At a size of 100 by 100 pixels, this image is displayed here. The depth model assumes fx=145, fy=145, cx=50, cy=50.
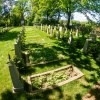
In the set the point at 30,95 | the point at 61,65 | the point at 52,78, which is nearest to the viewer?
the point at 30,95

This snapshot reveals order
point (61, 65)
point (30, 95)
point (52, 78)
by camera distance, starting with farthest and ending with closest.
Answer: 1. point (61, 65)
2. point (52, 78)
3. point (30, 95)

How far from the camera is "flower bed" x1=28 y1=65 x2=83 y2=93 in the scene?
6812mm

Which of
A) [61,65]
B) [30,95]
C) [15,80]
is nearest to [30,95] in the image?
[30,95]

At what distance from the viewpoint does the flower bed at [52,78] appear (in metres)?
6.81

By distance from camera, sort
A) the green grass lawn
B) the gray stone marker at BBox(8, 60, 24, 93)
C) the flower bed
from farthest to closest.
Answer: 1. the flower bed
2. the green grass lawn
3. the gray stone marker at BBox(8, 60, 24, 93)

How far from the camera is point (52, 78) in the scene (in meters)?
7.45

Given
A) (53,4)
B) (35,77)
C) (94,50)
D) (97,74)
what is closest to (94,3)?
(53,4)

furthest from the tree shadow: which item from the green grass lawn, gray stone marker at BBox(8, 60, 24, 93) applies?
gray stone marker at BBox(8, 60, 24, 93)

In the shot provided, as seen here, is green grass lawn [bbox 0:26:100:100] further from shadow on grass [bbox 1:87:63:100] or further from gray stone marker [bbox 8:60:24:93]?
gray stone marker [bbox 8:60:24:93]

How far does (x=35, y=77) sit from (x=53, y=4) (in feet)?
43.8

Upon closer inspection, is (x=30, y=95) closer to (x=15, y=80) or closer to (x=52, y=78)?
(x=15, y=80)

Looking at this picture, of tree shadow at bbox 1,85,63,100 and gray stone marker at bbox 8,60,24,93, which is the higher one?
gray stone marker at bbox 8,60,24,93

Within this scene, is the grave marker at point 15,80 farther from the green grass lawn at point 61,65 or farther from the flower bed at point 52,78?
the flower bed at point 52,78

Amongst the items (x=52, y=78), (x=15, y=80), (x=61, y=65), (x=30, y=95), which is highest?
(x=15, y=80)
